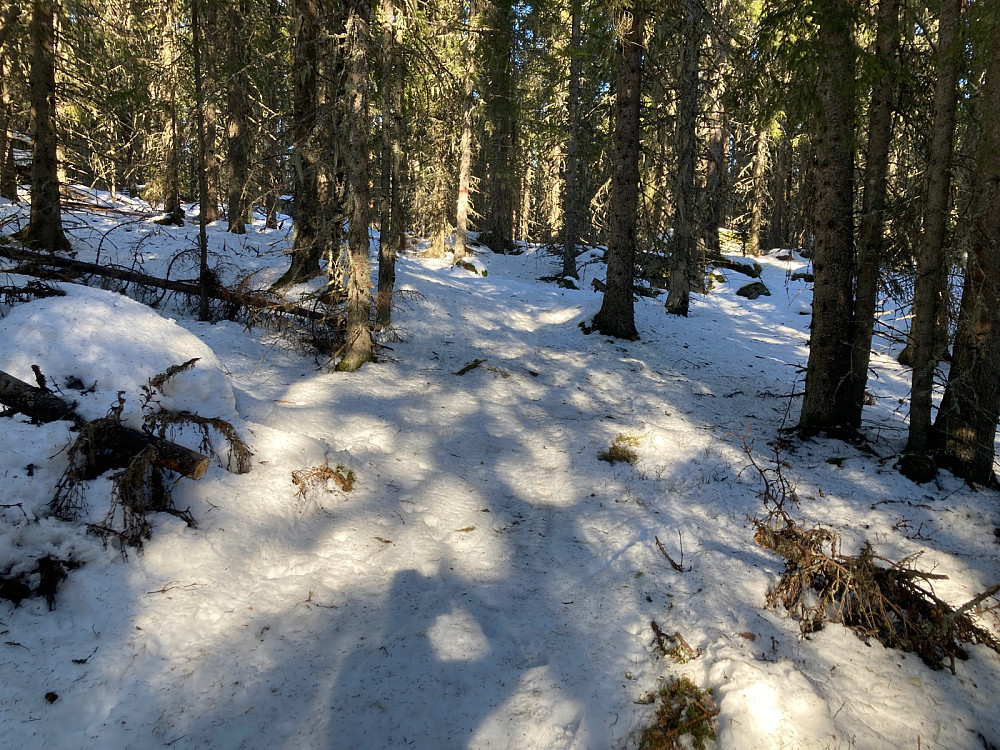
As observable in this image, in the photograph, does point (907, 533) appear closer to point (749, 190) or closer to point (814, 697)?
point (814, 697)

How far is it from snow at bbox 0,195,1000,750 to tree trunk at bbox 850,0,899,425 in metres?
0.90

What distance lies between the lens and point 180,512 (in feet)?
13.7

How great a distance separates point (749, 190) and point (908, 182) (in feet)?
89.6

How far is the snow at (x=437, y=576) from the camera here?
305cm

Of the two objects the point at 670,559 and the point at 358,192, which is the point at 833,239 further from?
the point at 358,192

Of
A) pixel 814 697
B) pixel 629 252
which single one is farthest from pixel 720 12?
pixel 814 697

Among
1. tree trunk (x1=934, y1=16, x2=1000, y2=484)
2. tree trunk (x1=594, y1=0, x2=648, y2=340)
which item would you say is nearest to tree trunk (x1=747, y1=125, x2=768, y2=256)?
tree trunk (x1=594, y1=0, x2=648, y2=340)

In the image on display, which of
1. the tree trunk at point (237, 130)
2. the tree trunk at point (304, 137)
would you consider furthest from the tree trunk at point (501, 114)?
the tree trunk at point (237, 130)

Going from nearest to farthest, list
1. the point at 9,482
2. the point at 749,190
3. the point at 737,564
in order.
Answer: the point at 9,482 < the point at 737,564 < the point at 749,190

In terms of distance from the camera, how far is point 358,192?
8359 mm

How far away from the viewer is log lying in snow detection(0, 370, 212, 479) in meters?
4.03

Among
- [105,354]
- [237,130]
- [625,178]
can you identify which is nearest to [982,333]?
[625,178]

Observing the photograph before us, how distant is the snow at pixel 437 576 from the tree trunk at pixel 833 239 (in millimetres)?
603

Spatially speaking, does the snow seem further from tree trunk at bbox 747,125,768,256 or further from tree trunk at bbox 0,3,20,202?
tree trunk at bbox 747,125,768,256
